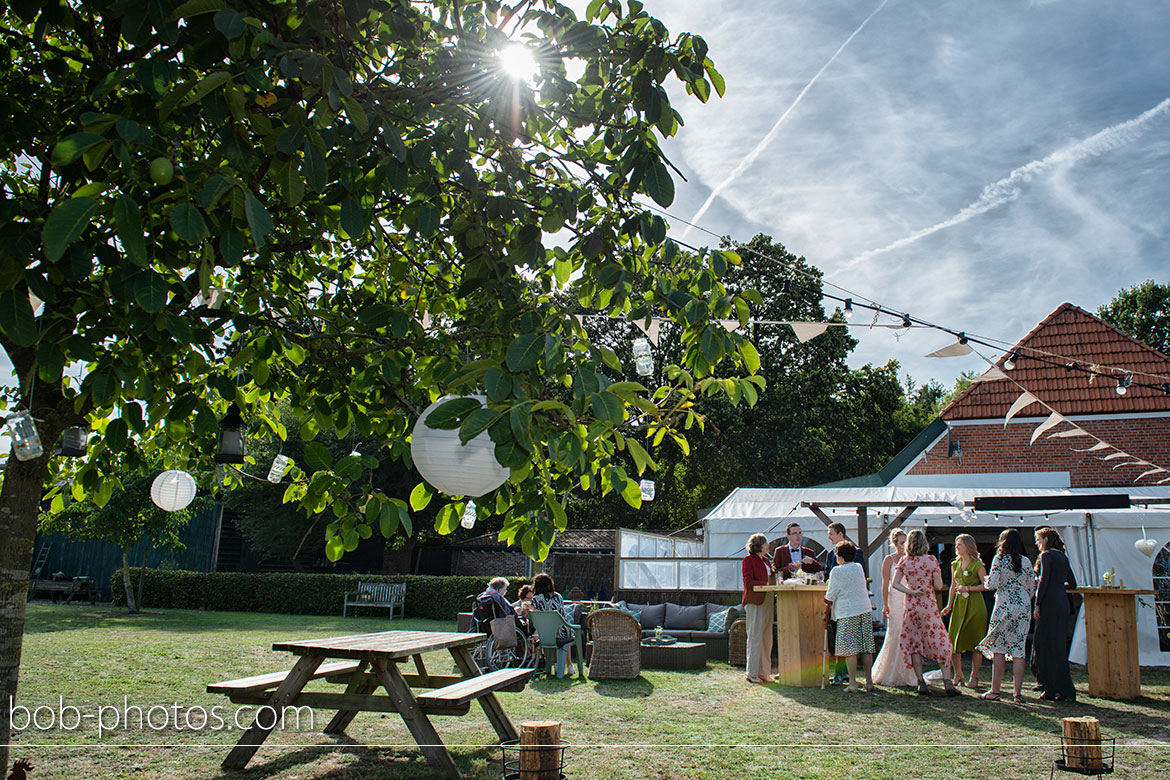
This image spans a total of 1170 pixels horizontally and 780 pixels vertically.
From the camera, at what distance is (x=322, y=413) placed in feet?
10.9

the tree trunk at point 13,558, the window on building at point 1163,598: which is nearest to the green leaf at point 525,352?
the tree trunk at point 13,558

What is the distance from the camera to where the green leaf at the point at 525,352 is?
1.89m

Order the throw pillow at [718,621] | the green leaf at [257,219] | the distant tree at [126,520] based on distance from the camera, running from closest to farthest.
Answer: the green leaf at [257,219] → the throw pillow at [718,621] → the distant tree at [126,520]

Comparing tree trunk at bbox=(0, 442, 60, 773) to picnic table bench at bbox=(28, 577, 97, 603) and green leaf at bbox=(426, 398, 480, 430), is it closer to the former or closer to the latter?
green leaf at bbox=(426, 398, 480, 430)

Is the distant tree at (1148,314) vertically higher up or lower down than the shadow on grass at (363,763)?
higher up

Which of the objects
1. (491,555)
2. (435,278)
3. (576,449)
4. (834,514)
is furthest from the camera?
(491,555)

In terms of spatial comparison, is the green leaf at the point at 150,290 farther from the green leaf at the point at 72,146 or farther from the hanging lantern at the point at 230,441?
the hanging lantern at the point at 230,441

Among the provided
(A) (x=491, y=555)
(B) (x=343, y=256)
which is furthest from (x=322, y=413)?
(A) (x=491, y=555)

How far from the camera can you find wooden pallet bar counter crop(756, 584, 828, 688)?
26.9 ft

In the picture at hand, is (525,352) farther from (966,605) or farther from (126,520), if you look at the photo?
(126,520)

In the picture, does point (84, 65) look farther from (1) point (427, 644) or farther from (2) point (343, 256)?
(1) point (427, 644)

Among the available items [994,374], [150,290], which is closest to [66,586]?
[994,374]

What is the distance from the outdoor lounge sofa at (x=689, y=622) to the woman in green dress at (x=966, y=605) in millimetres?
3639

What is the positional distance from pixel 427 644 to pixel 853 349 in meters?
22.8
